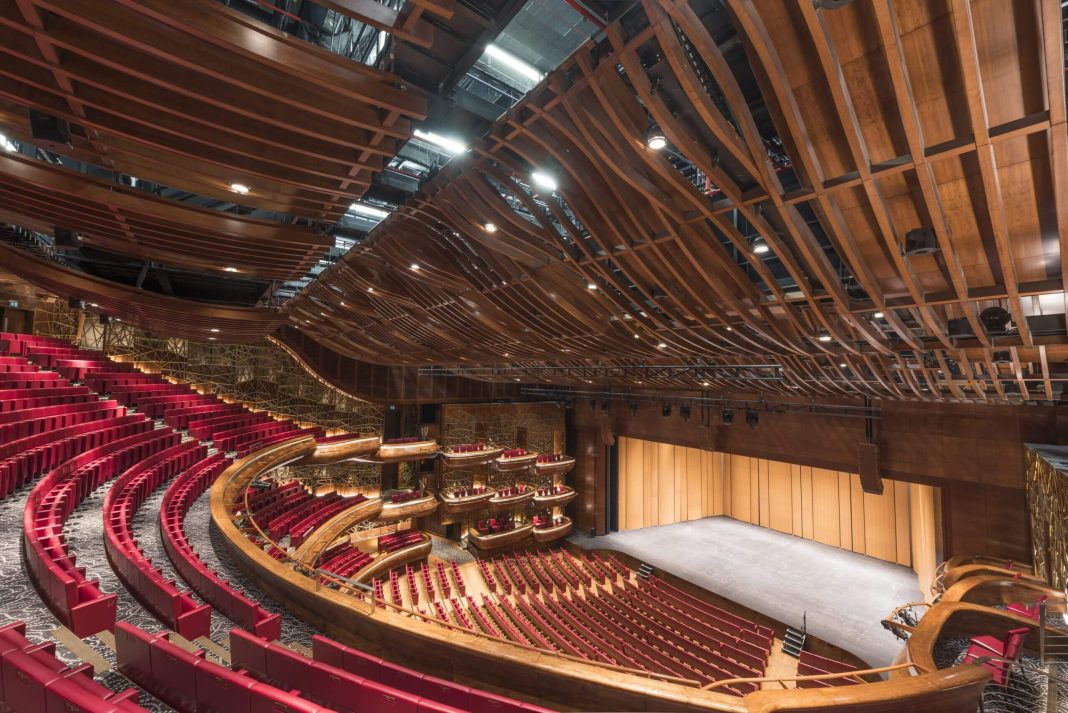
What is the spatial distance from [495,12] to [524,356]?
31.9ft

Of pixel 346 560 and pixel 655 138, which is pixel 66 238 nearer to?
pixel 655 138

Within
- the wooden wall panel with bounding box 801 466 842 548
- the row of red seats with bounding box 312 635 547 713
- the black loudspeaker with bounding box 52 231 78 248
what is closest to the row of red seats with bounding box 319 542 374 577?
the black loudspeaker with bounding box 52 231 78 248

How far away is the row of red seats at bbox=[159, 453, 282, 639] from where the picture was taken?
424cm

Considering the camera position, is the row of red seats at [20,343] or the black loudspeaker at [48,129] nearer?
the black loudspeaker at [48,129]

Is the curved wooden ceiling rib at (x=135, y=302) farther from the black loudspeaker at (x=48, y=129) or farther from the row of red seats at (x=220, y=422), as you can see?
the black loudspeaker at (x=48, y=129)

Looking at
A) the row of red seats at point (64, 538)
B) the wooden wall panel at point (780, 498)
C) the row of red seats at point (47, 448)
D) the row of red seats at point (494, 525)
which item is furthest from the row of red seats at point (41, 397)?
the wooden wall panel at point (780, 498)

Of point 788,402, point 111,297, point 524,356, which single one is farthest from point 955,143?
point 788,402

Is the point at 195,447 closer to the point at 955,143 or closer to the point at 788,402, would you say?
the point at 955,143

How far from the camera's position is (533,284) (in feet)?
22.6

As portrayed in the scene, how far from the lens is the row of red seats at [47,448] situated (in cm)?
620

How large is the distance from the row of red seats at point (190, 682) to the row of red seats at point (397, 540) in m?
13.7

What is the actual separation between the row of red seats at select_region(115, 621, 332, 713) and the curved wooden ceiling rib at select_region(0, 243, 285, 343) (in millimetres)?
6783

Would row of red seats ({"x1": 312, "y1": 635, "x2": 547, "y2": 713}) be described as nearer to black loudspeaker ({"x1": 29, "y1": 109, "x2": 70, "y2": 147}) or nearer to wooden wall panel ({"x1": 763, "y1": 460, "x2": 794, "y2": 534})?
black loudspeaker ({"x1": 29, "y1": 109, "x2": 70, "y2": 147})

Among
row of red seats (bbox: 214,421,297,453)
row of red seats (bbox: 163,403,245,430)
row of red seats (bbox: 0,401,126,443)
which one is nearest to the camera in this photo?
row of red seats (bbox: 0,401,126,443)
